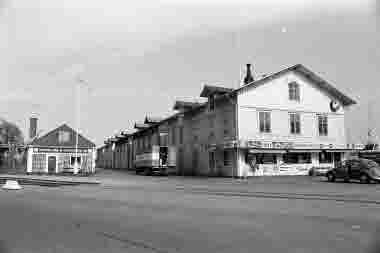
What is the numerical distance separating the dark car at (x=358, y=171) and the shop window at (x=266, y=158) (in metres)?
7.36

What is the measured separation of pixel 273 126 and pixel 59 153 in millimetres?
26694

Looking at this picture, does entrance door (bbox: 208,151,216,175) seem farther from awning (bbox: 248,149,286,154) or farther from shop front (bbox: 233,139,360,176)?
awning (bbox: 248,149,286,154)

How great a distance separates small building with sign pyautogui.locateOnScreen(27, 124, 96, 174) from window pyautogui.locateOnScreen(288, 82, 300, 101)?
79.8 ft

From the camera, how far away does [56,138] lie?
46219mm

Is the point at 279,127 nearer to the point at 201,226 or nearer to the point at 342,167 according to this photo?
the point at 342,167

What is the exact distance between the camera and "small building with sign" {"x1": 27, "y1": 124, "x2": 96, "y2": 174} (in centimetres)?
4484

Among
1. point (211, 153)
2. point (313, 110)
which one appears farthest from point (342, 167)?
point (211, 153)

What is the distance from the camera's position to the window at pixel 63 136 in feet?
153

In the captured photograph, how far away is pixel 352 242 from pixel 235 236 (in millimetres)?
1978

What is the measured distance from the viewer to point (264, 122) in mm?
33094

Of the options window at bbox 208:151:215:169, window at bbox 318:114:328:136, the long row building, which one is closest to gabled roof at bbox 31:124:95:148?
the long row building

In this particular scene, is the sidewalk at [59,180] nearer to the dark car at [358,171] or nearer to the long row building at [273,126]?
the long row building at [273,126]

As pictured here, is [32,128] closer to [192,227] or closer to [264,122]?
[264,122]

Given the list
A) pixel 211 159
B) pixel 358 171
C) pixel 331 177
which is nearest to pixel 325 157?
pixel 331 177
